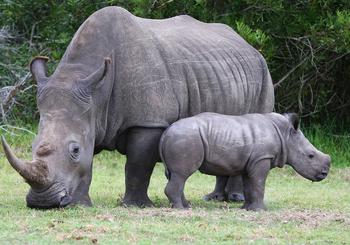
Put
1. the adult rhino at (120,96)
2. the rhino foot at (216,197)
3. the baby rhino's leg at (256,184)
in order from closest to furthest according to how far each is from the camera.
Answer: the adult rhino at (120,96), the baby rhino's leg at (256,184), the rhino foot at (216,197)

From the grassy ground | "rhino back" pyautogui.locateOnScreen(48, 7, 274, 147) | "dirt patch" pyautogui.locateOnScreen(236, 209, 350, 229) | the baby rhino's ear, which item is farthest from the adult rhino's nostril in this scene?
the baby rhino's ear

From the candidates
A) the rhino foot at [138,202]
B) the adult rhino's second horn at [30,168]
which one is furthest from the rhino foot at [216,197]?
the adult rhino's second horn at [30,168]

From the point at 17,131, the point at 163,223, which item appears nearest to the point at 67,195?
the point at 163,223

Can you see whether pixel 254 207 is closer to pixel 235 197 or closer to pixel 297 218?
pixel 297 218

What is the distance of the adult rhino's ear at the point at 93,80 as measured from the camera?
9008 mm

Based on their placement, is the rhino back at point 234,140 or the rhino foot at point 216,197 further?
the rhino foot at point 216,197

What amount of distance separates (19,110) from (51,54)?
3.43 feet

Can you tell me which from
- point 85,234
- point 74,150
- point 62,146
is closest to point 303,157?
point 74,150

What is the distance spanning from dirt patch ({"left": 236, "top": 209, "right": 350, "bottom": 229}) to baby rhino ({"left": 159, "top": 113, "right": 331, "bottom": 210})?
0.52m

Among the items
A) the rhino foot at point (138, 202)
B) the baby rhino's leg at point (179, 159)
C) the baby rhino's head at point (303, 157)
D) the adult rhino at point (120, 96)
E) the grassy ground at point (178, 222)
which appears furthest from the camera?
the baby rhino's head at point (303, 157)

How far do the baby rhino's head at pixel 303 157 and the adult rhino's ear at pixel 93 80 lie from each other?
187cm

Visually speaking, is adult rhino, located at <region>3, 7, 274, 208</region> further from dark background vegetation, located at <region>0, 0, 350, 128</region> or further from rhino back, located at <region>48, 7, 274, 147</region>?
dark background vegetation, located at <region>0, 0, 350, 128</region>

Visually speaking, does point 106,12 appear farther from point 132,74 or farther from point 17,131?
point 17,131

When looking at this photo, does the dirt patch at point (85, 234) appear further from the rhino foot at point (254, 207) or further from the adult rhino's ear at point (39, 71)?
the rhino foot at point (254, 207)
